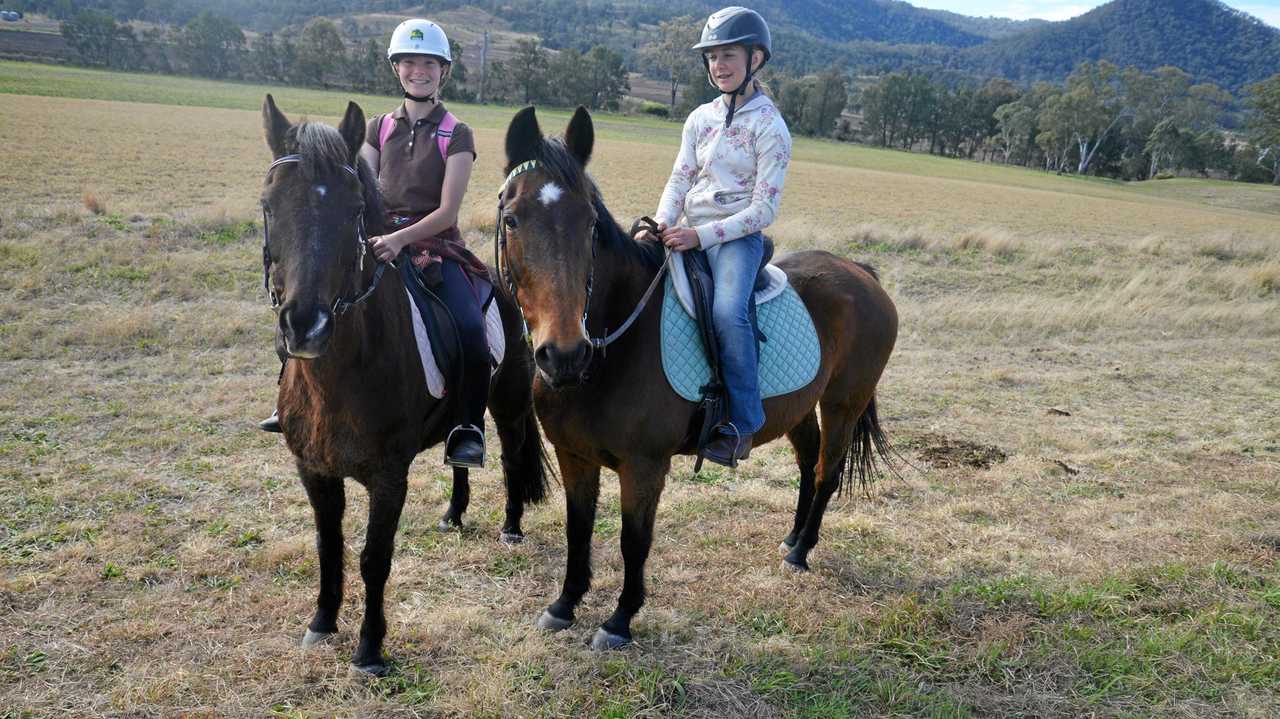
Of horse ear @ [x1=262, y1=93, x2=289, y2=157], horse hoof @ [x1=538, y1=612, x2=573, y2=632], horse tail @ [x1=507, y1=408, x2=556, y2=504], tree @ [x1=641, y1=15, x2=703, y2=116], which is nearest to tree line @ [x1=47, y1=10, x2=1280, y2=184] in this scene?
tree @ [x1=641, y1=15, x2=703, y2=116]

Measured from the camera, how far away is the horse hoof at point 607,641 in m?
4.03

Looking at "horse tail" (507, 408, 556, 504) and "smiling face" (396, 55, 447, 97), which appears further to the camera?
"horse tail" (507, 408, 556, 504)

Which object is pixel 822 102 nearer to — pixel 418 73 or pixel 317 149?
pixel 418 73

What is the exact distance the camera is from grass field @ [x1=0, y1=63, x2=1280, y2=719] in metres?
3.71

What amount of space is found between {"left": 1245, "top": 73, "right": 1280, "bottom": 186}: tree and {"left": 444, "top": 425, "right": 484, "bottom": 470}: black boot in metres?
99.2

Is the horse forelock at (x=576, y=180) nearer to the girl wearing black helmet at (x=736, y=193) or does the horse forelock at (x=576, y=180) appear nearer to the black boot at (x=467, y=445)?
the girl wearing black helmet at (x=736, y=193)

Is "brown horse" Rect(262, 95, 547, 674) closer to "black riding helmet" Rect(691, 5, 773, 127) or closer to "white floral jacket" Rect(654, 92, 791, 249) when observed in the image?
"white floral jacket" Rect(654, 92, 791, 249)

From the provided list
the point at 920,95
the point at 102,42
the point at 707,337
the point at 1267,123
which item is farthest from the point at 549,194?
the point at 102,42

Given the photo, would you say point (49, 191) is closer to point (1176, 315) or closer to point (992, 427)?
point (992, 427)

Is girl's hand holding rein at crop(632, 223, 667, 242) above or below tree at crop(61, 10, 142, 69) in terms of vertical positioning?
below

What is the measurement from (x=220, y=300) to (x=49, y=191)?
9.69 metres

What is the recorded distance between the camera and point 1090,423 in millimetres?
8148

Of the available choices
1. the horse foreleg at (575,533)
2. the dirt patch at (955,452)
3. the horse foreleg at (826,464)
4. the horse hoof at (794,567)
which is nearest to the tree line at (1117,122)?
the dirt patch at (955,452)

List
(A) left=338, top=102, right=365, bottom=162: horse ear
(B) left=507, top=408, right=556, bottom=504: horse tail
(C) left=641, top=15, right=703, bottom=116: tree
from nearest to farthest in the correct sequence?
1. (A) left=338, top=102, right=365, bottom=162: horse ear
2. (B) left=507, top=408, right=556, bottom=504: horse tail
3. (C) left=641, top=15, right=703, bottom=116: tree
